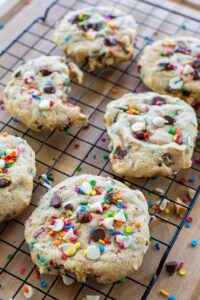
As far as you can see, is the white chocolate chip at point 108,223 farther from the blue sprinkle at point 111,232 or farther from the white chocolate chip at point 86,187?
the white chocolate chip at point 86,187

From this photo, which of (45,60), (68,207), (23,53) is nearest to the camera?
(68,207)

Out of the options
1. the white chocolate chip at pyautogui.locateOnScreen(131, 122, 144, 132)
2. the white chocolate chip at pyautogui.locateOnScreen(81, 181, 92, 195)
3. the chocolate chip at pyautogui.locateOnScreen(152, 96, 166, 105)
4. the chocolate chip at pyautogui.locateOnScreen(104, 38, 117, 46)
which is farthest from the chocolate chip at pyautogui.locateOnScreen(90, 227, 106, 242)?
the chocolate chip at pyautogui.locateOnScreen(104, 38, 117, 46)

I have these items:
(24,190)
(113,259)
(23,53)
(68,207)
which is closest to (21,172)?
(24,190)

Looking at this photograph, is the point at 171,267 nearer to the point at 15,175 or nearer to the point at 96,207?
the point at 96,207

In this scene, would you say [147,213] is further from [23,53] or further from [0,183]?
[23,53]

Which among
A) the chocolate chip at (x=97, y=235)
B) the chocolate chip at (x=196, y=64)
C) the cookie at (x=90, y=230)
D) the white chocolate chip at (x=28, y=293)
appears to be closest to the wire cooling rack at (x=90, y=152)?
the white chocolate chip at (x=28, y=293)

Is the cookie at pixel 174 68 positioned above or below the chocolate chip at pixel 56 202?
above

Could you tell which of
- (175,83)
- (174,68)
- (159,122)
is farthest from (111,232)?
(174,68)
